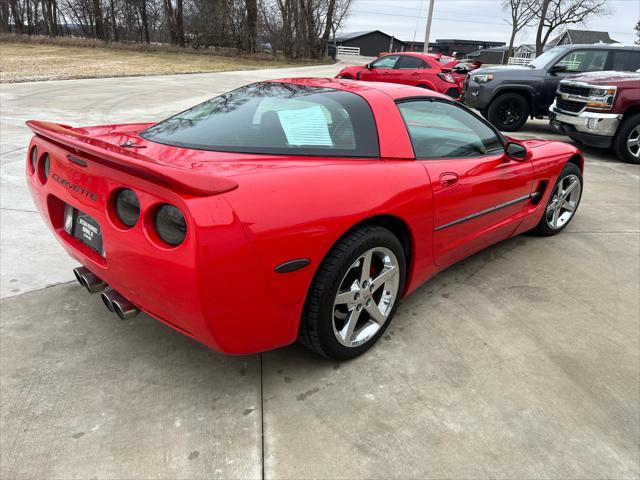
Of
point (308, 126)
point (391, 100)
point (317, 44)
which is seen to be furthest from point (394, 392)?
point (317, 44)

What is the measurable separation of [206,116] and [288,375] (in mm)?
1439

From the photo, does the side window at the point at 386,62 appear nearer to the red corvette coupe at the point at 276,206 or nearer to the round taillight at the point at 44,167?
the red corvette coupe at the point at 276,206

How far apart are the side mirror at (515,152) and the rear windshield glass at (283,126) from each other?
1.22 meters

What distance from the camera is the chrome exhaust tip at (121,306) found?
207 cm


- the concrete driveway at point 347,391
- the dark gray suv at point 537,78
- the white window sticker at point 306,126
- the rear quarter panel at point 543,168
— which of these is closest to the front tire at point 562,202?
the rear quarter panel at point 543,168

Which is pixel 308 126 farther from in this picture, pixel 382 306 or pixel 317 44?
pixel 317 44

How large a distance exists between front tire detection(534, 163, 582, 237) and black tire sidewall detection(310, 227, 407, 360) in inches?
84.5

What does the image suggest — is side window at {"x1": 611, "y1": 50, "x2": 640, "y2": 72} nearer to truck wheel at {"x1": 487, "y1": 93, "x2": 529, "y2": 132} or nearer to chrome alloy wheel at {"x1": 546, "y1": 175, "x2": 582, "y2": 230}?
Answer: truck wheel at {"x1": 487, "y1": 93, "x2": 529, "y2": 132}

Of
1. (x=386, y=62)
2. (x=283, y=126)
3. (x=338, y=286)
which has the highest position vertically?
(x=386, y=62)

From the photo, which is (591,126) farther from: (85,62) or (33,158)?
(85,62)

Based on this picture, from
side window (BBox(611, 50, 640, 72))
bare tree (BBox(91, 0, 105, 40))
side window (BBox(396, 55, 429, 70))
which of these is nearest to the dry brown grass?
bare tree (BBox(91, 0, 105, 40))

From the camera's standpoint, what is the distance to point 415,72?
12.5 metres

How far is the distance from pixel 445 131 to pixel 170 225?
1.94m

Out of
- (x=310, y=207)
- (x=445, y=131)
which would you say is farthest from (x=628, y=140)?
(x=310, y=207)
